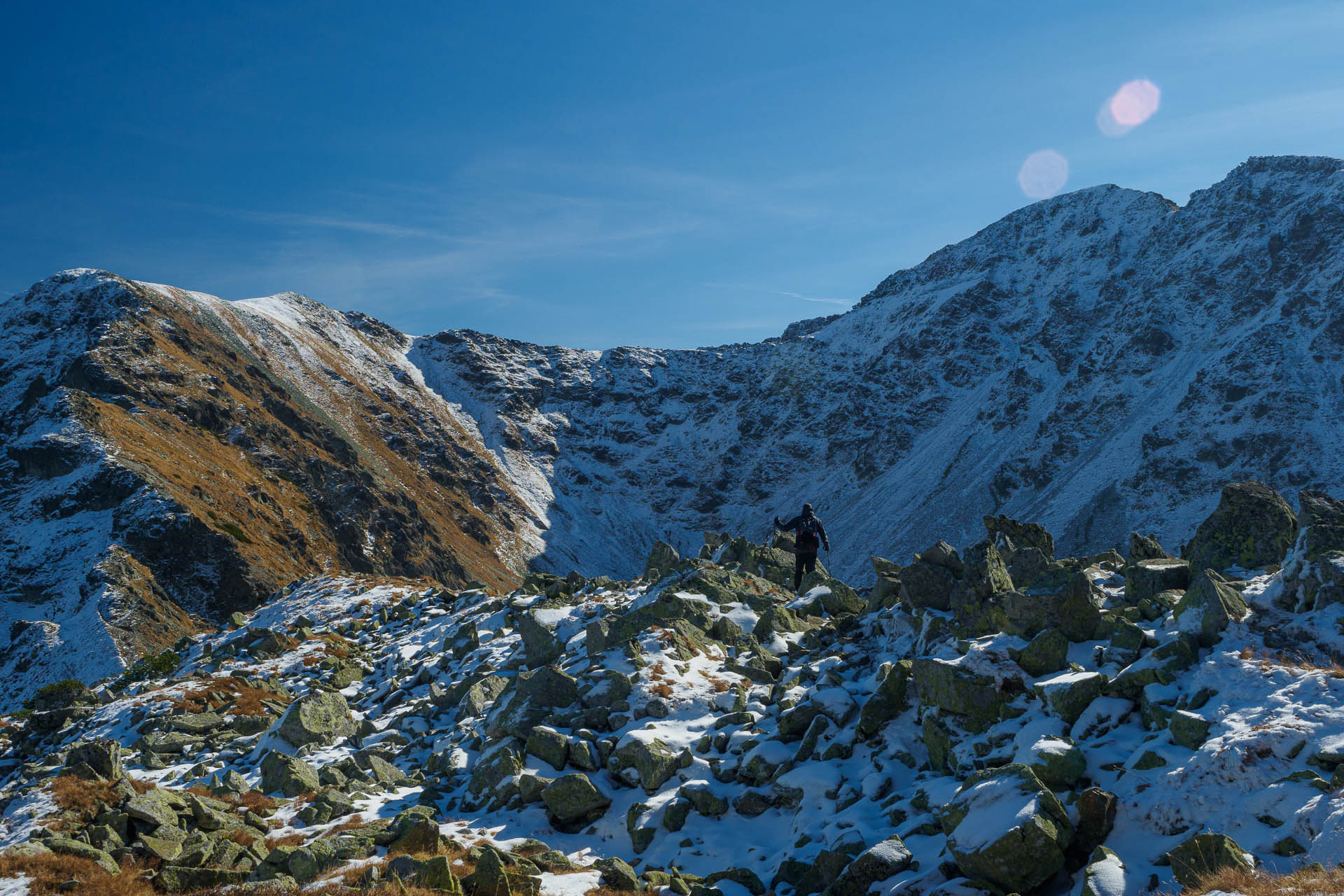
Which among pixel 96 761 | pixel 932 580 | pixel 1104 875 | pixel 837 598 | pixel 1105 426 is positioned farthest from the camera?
pixel 1105 426

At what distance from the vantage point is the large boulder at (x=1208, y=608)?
524 inches

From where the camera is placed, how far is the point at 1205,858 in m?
8.97

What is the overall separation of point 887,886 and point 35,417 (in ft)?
308

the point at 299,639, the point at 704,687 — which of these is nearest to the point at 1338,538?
the point at 704,687

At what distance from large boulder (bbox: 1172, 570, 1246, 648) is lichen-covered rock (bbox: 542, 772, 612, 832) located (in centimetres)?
1226

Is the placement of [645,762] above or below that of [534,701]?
below

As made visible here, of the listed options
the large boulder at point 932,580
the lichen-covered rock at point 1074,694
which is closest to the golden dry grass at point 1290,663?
the lichen-covered rock at point 1074,694

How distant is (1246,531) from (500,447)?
178 metres

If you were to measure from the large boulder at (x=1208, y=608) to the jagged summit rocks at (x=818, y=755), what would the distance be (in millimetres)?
52

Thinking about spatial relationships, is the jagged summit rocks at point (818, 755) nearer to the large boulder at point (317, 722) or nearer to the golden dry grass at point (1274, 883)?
the large boulder at point (317, 722)

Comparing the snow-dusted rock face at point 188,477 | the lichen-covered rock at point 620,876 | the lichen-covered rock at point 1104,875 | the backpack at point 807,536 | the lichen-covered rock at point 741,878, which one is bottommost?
the lichen-covered rock at point 741,878

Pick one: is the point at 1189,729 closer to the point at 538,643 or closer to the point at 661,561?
the point at 538,643

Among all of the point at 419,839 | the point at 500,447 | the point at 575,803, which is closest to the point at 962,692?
the point at 575,803

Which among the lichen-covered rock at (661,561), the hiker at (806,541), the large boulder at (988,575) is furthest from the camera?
the lichen-covered rock at (661,561)
